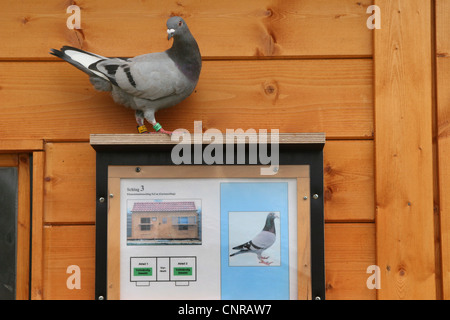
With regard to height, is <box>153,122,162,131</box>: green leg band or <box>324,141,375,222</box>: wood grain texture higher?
<box>153,122,162,131</box>: green leg band

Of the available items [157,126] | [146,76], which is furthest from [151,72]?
[157,126]

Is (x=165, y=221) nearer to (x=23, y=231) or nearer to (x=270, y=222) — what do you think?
(x=270, y=222)

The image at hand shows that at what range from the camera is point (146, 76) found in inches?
47.3

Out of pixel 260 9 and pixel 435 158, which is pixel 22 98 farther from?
pixel 435 158

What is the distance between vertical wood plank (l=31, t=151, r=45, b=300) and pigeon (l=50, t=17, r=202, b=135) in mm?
247

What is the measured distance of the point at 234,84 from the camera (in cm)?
133

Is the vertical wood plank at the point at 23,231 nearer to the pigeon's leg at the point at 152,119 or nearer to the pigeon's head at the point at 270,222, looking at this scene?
the pigeon's leg at the point at 152,119

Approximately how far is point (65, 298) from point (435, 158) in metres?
0.96

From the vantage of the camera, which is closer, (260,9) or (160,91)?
(160,91)

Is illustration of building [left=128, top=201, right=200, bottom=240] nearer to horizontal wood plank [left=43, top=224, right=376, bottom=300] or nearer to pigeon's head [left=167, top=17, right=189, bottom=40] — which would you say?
horizontal wood plank [left=43, top=224, right=376, bottom=300]

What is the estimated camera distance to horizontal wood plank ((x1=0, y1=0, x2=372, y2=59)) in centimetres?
133

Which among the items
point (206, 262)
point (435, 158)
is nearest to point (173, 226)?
point (206, 262)

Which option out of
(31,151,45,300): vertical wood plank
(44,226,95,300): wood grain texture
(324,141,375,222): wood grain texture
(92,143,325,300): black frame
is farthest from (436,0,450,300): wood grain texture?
(31,151,45,300): vertical wood plank

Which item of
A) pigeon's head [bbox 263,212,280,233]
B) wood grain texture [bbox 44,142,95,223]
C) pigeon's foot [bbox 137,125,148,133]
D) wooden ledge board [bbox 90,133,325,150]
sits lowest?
pigeon's head [bbox 263,212,280,233]
